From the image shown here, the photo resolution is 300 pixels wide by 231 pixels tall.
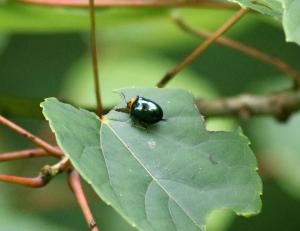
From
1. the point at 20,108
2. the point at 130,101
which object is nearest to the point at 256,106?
the point at 20,108

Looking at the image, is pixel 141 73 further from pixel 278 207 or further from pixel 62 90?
pixel 278 207

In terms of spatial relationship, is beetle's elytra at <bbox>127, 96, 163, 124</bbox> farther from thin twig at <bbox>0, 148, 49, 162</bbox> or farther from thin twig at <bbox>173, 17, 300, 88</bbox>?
thin twig at <bbox>173, 17, 300, 88</bbox>

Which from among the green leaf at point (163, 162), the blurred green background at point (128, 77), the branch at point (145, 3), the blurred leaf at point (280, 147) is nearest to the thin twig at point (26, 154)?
the green leaf at point (163, 162)

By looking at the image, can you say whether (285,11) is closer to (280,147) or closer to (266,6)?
(266,6)

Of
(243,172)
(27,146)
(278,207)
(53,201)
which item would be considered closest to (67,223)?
(53,201)

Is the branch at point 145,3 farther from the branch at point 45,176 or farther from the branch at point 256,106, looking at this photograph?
the branch at point 45,176

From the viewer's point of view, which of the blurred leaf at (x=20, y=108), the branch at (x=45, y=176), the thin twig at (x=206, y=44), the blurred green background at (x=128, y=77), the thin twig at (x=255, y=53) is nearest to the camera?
the branch at (x=45, y=176)
